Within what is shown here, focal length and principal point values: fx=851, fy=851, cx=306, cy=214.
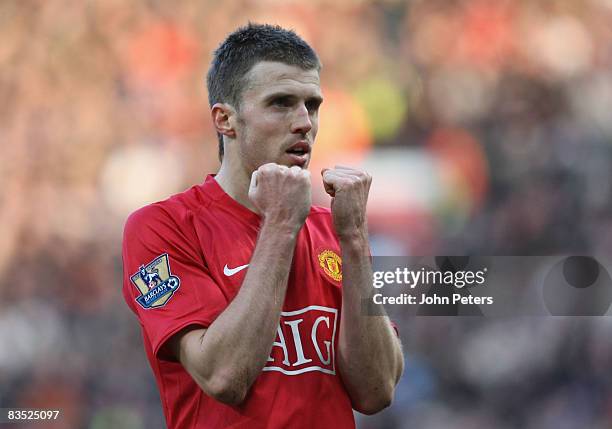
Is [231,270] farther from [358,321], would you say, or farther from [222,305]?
[358,321]

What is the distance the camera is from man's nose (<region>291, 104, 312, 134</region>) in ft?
7.17

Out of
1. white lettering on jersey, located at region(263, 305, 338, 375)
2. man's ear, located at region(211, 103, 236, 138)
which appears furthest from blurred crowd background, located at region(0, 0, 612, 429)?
white lettering on jersey, located at region(263, 305, 338, 375)

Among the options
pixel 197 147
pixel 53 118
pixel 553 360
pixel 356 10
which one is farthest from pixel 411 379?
pixel 53 118

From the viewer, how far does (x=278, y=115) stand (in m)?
2.21

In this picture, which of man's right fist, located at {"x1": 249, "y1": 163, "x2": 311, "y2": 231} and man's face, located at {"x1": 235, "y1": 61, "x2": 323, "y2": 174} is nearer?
man's right fist, located at {"x1": 249, "y1": 163, "x2": 311, "y2": 231}

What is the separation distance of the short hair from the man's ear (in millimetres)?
17

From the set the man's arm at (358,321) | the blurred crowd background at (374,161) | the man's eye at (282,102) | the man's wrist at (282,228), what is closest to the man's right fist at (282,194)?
the man's wrist at (282,228)

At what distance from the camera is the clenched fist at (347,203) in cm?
214

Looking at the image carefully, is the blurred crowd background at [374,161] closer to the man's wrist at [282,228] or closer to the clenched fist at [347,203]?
the clenched fist at [347,203]

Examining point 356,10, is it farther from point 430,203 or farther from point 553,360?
point 553,360

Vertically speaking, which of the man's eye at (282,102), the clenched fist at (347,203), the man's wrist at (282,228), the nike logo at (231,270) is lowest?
the nike logo at (231,270)

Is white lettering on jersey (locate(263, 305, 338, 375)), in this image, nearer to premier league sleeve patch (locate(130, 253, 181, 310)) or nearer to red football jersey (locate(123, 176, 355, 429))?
red football jersey (locate(123, 176, 355, 429))

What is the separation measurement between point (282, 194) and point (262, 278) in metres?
0.23

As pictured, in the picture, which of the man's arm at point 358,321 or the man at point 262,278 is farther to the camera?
the man's arm at point 358,321
